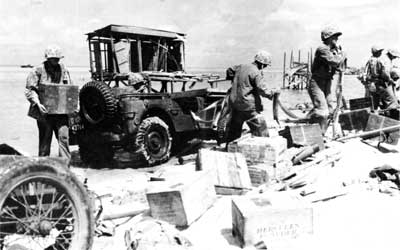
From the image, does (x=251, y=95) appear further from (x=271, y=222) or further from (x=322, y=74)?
(x=271, y=222)

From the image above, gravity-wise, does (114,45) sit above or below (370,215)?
above

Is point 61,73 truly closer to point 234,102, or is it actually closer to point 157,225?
point 234,102

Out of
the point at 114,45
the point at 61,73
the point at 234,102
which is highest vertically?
the point at 114,45

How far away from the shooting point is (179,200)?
14.8 feet

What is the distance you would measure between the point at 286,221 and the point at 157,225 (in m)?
1.20

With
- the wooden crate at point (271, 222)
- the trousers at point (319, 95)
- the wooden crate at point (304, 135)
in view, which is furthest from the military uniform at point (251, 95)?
the wooden crate at point (271, 222)

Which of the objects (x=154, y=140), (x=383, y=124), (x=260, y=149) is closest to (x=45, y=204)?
(x=260, y=149)

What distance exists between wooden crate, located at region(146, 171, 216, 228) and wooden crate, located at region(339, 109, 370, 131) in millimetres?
5351

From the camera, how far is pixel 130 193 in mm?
5836

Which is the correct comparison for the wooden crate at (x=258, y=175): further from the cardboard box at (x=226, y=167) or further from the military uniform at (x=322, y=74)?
the military uniform at (x=322, y=74)

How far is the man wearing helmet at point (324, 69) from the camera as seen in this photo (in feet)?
26.6

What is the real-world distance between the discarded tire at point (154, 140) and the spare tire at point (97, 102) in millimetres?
717

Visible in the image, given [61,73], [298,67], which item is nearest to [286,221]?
[61,73]

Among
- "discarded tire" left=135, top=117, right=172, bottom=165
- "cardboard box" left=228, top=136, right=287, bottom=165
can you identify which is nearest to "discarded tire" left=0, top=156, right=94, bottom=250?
"cardboard box" left=228, top=136, right=287, bottom=165
